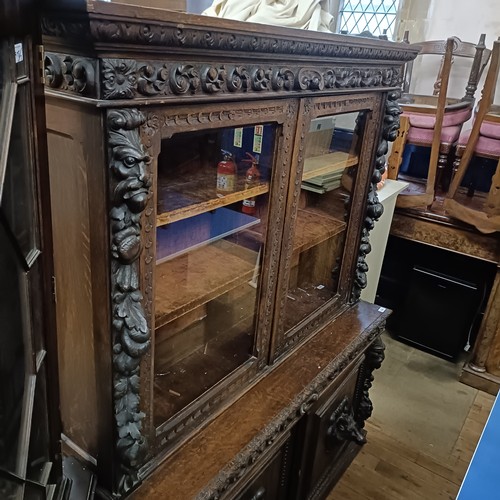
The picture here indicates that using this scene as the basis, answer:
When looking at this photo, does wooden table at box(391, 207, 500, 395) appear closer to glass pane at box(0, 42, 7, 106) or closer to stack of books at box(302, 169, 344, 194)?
stack of books at box(302, 169, 344, 194)

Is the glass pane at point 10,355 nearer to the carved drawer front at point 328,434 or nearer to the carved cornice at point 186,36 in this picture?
the carved cornice at point 186,36

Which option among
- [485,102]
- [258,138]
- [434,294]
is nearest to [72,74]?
[258,138]

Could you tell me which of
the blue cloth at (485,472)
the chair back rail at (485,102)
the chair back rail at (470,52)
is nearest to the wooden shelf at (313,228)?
the blue cloth at (485,472)

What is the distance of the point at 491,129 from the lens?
2.63 m

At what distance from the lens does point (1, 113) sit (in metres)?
0.55

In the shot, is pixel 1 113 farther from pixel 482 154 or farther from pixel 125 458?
pixel 482 154

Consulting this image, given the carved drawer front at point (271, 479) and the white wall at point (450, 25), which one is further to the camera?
the white wall at point (450, 25)

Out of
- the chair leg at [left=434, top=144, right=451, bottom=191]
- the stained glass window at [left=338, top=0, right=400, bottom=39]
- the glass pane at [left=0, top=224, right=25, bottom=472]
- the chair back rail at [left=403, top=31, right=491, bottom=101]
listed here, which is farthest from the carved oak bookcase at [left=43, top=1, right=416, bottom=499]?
the stained glass window at [left=338, top=0, right=400, bottom=39]

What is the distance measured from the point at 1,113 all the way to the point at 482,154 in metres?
2.65

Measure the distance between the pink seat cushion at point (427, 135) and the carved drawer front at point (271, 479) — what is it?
6.83ft

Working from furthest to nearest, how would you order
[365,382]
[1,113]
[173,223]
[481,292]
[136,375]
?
1. [481,292]
2. [365,382]
3. [173,223]
4. [136,375]
5. [1,113]

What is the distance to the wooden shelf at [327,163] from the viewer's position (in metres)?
1.36

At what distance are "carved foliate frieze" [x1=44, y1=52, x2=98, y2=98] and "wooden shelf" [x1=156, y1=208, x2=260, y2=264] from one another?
31cm

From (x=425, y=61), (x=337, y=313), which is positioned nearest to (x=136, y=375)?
(x=337, y=313)
